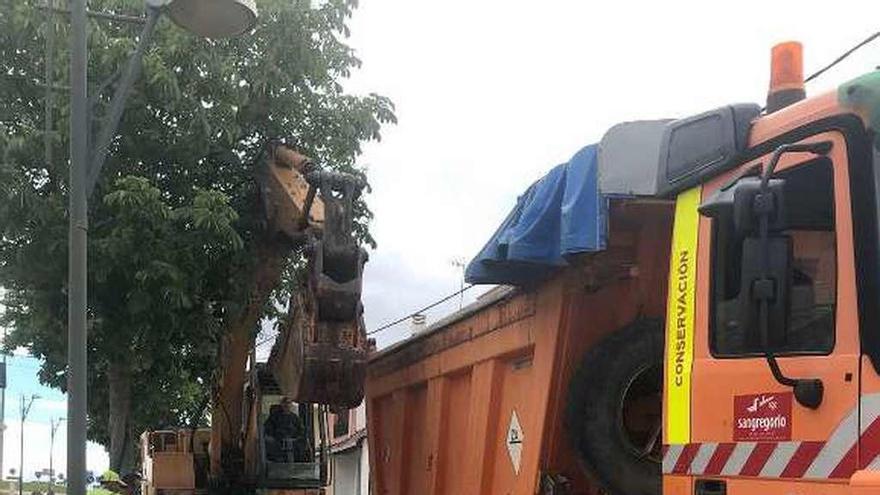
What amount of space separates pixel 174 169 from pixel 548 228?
5.46 m

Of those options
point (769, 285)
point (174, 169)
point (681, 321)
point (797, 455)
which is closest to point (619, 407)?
point (681, 321)

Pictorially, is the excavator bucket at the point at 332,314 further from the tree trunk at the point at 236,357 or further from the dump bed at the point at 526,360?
the tree trunk at the point at 236,357

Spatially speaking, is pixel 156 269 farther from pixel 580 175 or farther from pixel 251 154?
pixel 580 175

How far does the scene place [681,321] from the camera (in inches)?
151

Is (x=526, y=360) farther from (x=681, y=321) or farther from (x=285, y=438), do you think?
(x=285, y=438)

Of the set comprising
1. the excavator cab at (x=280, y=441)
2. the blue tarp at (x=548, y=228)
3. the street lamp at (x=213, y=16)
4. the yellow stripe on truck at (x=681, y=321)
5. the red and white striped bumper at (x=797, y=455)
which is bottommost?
the excavator cab at (x=280, y=441)

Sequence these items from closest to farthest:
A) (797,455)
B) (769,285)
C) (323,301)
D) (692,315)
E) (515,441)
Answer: (769,285) < (797,455) < (692,315) < (515,441) < (323,301)

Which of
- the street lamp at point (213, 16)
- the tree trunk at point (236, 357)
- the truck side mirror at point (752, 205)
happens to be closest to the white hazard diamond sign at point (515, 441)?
the truck side mirror at point (752, 205)

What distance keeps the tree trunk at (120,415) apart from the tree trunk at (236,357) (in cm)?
150

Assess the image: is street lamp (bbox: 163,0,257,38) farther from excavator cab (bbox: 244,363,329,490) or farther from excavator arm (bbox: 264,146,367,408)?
excavator cab (bbox: 244,363,329,490)

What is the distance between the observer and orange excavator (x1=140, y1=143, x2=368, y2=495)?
711 centimetres

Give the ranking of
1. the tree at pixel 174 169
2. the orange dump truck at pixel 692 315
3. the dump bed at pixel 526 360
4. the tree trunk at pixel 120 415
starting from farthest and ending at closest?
1. the tree trunk at pixel 120 415
2. the tree at pixel 174 169
3. the dump bed at pixel 526 360
4. the orange dump truck at pixel 692 315

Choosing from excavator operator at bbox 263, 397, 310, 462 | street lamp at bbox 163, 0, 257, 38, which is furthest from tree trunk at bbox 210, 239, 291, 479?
street lamp at bbox 163, 0, 257, 38

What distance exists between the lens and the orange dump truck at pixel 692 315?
3098 millimetres
